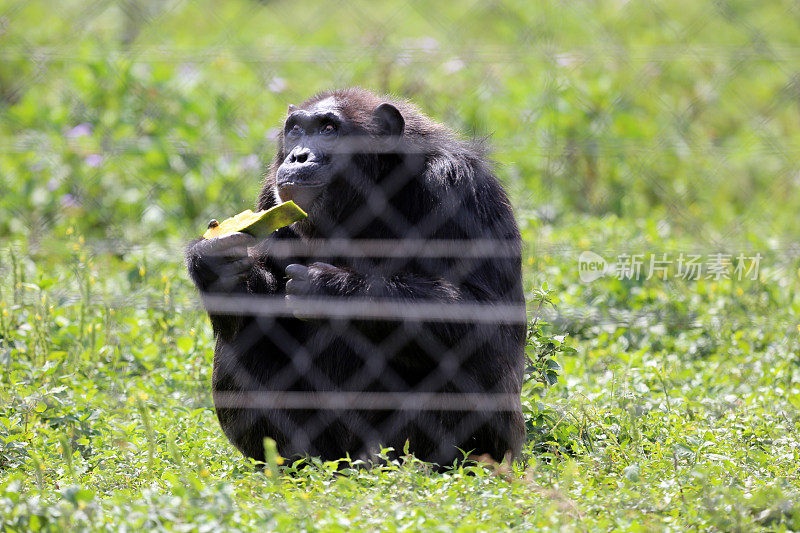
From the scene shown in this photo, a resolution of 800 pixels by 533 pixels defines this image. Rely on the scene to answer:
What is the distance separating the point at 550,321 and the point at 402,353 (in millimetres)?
1060

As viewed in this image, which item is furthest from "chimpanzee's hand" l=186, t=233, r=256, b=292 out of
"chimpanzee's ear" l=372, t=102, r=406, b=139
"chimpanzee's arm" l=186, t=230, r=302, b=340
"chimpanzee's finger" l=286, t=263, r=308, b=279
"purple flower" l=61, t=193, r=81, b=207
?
"purple flower" l=61, t=193, r=81, b=207

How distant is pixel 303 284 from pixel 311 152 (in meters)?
0.65

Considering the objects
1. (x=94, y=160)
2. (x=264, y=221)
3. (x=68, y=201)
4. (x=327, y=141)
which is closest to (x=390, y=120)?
(x=327, y=141)

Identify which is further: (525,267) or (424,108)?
(424,108)

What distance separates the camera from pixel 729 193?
26.5 ft

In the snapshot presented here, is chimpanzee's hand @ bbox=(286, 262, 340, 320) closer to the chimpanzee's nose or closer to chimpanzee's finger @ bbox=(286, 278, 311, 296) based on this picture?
chimpanzee's finger @ bbox=(286, 278, 311, 296)

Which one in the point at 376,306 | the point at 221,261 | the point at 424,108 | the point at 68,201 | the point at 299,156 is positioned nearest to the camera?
the point at 376,306

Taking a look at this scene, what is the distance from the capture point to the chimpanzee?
340cm

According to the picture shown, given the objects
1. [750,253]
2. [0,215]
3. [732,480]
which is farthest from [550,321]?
[0,215]

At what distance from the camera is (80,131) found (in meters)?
6.86

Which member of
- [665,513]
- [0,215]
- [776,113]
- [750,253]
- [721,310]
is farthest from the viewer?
[776,113]

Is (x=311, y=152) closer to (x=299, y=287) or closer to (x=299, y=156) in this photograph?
(x=299, y=156)

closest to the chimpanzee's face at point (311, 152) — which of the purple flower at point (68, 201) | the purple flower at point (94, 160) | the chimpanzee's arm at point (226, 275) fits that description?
the chimpanzee's arm at point (226, 275)

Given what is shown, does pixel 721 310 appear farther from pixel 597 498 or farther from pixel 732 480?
pixel 597 498
